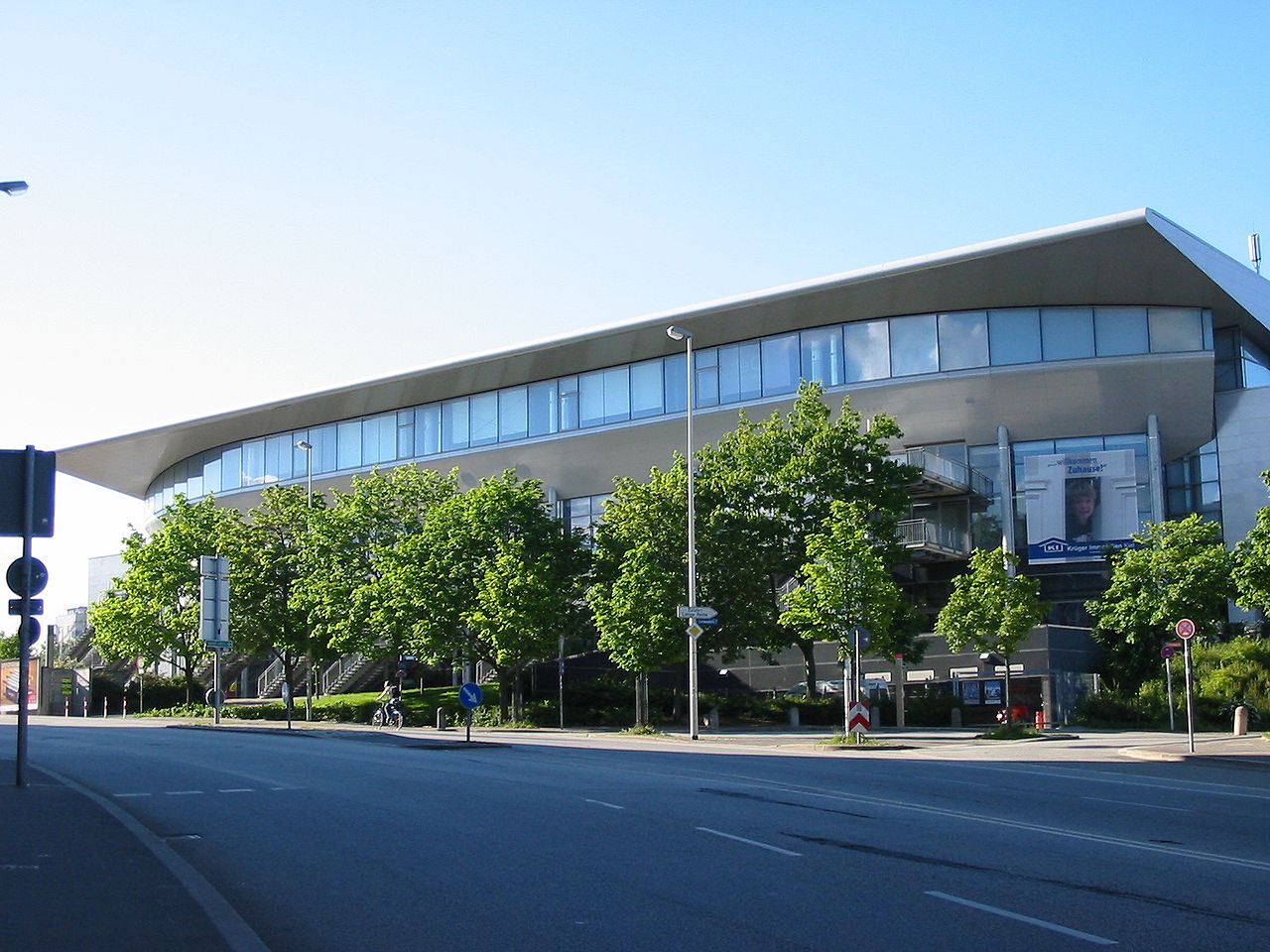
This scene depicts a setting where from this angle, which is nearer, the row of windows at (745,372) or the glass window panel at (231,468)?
the row of windows at (745,372)

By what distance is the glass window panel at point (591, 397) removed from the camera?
61.9 meters

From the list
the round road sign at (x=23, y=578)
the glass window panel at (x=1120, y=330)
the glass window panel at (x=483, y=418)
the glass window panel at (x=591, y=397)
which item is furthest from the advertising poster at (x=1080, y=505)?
the round road sign at (x=23, y=578)

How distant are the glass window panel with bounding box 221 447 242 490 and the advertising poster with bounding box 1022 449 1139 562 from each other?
1798 inches

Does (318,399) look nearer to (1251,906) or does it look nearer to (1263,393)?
(1263,393)

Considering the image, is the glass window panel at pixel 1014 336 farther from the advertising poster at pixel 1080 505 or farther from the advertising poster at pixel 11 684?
the advertising poster at pixel 11 684

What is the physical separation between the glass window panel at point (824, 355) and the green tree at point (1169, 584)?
1436cm

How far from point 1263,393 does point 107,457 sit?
65.3m

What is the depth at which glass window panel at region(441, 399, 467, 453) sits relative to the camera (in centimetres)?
6712

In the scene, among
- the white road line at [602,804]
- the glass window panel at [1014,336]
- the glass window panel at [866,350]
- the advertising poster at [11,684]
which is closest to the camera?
the white road line at [602,804]

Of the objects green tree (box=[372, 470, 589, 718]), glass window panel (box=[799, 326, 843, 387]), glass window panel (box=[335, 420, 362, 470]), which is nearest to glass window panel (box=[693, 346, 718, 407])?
glass window panel (box=[799, 326, 843, 387])

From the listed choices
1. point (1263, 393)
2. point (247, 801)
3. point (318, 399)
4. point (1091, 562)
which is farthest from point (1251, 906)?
point (318, 399)

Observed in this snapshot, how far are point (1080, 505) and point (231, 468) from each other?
1908 inches

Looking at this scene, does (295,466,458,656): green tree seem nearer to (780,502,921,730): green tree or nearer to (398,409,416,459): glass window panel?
(398,409,416,459): glass window panel

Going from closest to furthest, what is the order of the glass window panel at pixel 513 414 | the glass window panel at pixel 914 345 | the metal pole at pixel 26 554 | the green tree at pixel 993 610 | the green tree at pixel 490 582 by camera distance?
the metal pole at pixel 26 554 → the green tree at pixel 993 610 → the green tree at pixel 490 582 → the glass window panel at pixel 914 345 → the glass window panel at pixel 513 414
